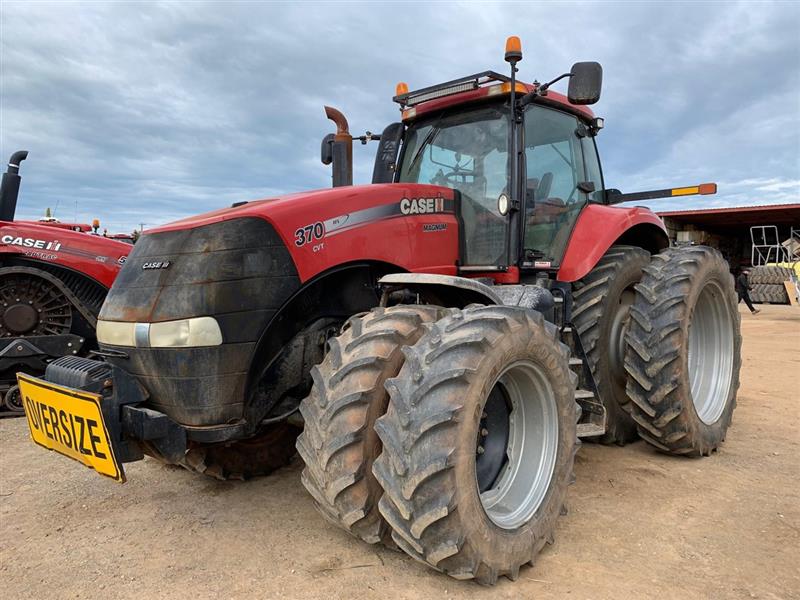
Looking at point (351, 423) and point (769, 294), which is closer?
point (351, 423)

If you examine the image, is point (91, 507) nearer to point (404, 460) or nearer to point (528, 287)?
point (404, 460)

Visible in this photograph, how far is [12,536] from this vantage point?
2979mm

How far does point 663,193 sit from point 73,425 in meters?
4.34

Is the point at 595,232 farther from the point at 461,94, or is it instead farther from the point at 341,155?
the point at 341,155

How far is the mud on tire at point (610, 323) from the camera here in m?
3.86

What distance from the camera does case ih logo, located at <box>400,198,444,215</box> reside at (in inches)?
131

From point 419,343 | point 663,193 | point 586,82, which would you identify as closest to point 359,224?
point 419,343

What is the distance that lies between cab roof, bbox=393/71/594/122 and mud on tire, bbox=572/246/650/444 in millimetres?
1187

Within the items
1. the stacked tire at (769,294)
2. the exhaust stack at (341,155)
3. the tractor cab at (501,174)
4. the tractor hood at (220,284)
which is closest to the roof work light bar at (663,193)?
the tractor cab at (501,174)

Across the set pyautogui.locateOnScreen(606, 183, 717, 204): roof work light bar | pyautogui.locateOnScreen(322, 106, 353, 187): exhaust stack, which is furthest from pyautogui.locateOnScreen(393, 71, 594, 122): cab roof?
pyautogui.locateOnScreen(606, 183, 717, 204): roof work light bar

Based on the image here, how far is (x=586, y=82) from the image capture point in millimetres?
3248

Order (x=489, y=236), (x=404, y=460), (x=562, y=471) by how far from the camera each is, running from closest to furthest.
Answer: (x=404, y=460) → (x=562, y=471) → (x=489, y=236)

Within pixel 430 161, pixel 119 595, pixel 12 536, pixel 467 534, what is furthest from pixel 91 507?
pixel 430 161

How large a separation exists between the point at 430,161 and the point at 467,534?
98.9 inches
